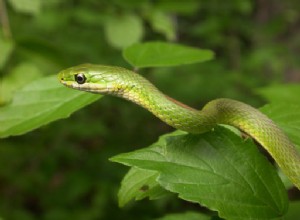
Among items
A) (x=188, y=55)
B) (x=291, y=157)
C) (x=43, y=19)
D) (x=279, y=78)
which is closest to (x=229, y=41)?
(x=279, y=78)

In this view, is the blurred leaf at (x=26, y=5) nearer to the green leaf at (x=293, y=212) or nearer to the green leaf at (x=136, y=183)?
the green leaf at (x=136, y=183)

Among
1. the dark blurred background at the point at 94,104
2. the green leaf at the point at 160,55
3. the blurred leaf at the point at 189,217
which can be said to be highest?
the green leaf at the point at 160,55

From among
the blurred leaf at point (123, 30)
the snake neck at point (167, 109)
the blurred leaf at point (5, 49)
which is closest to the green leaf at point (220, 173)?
the snake neck at point (167, 109)

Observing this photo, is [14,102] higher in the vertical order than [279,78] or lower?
higher

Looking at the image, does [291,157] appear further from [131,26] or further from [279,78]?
[279,78]

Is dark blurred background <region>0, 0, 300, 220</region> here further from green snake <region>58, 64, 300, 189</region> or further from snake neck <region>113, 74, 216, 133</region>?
snake neck <region>113, 74, 216, 133</region>

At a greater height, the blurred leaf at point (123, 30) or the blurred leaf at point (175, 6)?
the blurred leaf at point (175, 6)

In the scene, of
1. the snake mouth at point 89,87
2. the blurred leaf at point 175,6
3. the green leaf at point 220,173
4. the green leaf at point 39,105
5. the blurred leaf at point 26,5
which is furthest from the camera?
the blurred leaf at point 175,6
